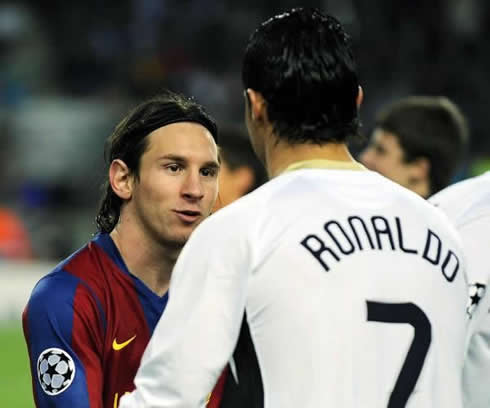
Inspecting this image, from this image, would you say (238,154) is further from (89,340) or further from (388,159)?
(89,340)

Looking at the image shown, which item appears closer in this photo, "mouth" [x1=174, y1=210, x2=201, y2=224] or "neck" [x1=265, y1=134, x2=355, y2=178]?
"neck" [x1=265, y1=134, x2=355, y2=178]

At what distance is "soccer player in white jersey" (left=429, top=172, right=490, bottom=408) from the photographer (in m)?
2.88

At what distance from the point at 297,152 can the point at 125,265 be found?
43.6 inches

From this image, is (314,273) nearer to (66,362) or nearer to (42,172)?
(66,362)

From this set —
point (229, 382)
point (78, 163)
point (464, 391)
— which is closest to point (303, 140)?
point (229, 382)

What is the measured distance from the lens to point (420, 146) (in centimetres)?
568

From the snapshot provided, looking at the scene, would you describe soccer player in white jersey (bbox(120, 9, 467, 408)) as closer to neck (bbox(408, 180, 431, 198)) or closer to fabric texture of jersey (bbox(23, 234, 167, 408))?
fabric texture of jersey (bbox(23, 234, 167, 408))

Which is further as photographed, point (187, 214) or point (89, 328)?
point (187, 214)

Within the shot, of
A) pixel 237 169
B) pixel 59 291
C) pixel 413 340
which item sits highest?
pixel 237 169

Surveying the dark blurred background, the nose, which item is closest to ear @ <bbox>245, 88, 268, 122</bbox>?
the nose

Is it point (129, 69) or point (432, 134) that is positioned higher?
point (129, 69)

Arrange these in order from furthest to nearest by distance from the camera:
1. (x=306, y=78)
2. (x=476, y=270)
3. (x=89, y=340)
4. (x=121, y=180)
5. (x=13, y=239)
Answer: (x=13, y=239) → (x=121, y=180) → (x=89, y=340) → (x=476, y=270) → (x=306, y=78)

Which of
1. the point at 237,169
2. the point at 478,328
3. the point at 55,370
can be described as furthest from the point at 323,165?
the point at 237,169

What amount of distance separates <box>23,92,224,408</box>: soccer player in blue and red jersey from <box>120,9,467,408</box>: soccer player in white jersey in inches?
30.9
